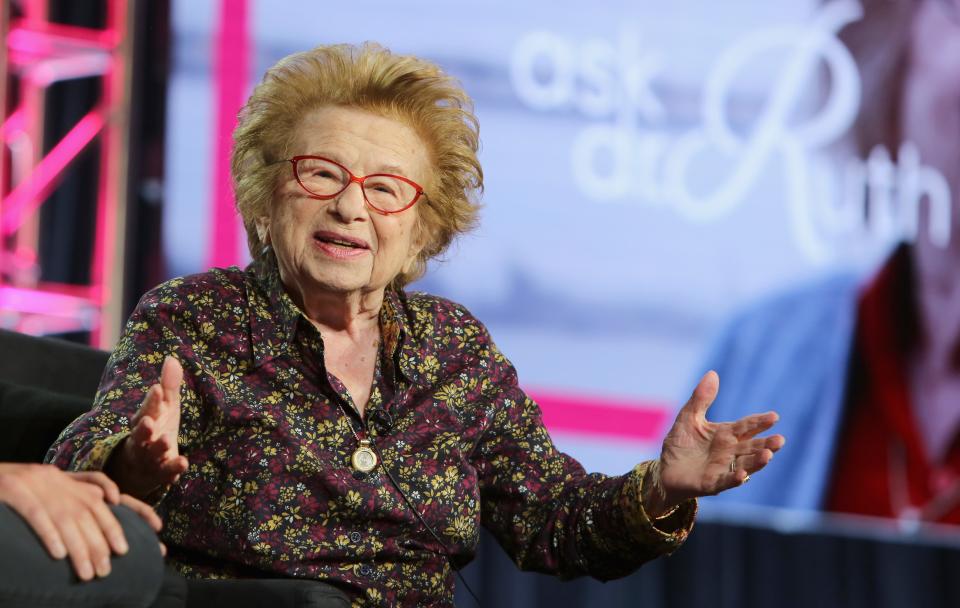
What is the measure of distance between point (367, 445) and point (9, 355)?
56 centimetres

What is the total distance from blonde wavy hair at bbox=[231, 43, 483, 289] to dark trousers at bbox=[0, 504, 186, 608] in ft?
2.45

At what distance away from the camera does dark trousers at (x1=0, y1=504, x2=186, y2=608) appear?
916 millimetres

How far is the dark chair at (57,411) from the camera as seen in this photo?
121 centimetres

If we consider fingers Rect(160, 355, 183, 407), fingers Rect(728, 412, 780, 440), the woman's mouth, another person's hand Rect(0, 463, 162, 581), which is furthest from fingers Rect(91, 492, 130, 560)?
fingers Rect(728, 412, 780, 440)

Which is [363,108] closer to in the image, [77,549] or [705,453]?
[705,453]

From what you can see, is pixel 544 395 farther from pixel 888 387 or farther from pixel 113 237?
pixel 113 237

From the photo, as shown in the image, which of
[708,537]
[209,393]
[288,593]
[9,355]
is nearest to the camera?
Answer: [288,593]

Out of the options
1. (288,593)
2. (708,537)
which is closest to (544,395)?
(708,537)

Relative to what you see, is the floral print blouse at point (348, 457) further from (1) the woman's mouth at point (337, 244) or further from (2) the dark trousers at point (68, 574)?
(2) the dark trousers at point (68, 574)

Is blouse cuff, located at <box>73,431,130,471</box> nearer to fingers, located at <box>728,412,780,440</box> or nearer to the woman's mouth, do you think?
the woman's mouth

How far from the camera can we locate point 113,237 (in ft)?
10.2

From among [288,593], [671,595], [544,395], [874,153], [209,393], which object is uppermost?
[874,153]

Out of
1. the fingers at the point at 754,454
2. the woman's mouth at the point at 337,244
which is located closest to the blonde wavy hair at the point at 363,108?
the woman's mouth at the point at 337,244

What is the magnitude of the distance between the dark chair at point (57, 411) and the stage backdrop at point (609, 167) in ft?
4.13
